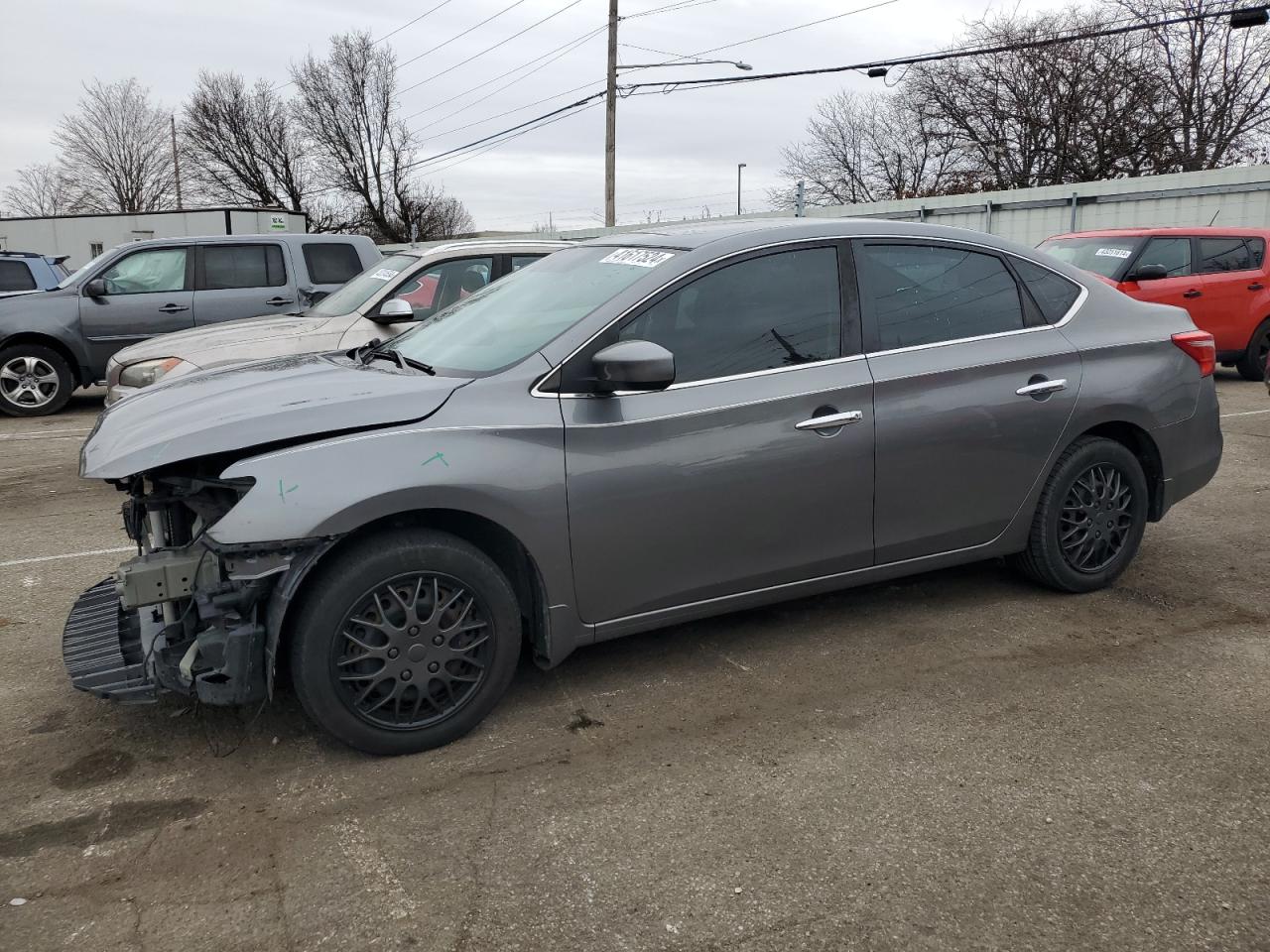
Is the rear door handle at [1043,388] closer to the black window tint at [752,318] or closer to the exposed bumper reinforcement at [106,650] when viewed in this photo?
the black window tint at [752,318]

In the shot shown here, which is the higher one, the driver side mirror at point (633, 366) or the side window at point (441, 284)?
the side window at point (441, 284)

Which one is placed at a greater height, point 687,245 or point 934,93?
point 934,93

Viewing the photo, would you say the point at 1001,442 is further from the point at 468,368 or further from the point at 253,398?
the point at 253,398

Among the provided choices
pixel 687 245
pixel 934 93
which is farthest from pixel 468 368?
pixel 934 93

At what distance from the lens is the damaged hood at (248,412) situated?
315cm

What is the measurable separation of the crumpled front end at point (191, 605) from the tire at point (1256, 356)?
12.8 m

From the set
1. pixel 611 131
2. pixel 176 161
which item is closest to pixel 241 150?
pixel 176 161

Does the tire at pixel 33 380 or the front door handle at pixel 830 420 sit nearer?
the front door handle at pixel 830 420

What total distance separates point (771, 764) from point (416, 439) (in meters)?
1.52

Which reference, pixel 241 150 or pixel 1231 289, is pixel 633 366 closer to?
pixel 1231 289

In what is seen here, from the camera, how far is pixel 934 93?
40000 millimetres

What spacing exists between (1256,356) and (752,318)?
37.5 feet

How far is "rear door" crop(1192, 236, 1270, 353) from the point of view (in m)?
12.2

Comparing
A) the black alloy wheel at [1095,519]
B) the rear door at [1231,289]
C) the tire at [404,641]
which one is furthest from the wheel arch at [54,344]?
the rear door at [1231,289]
